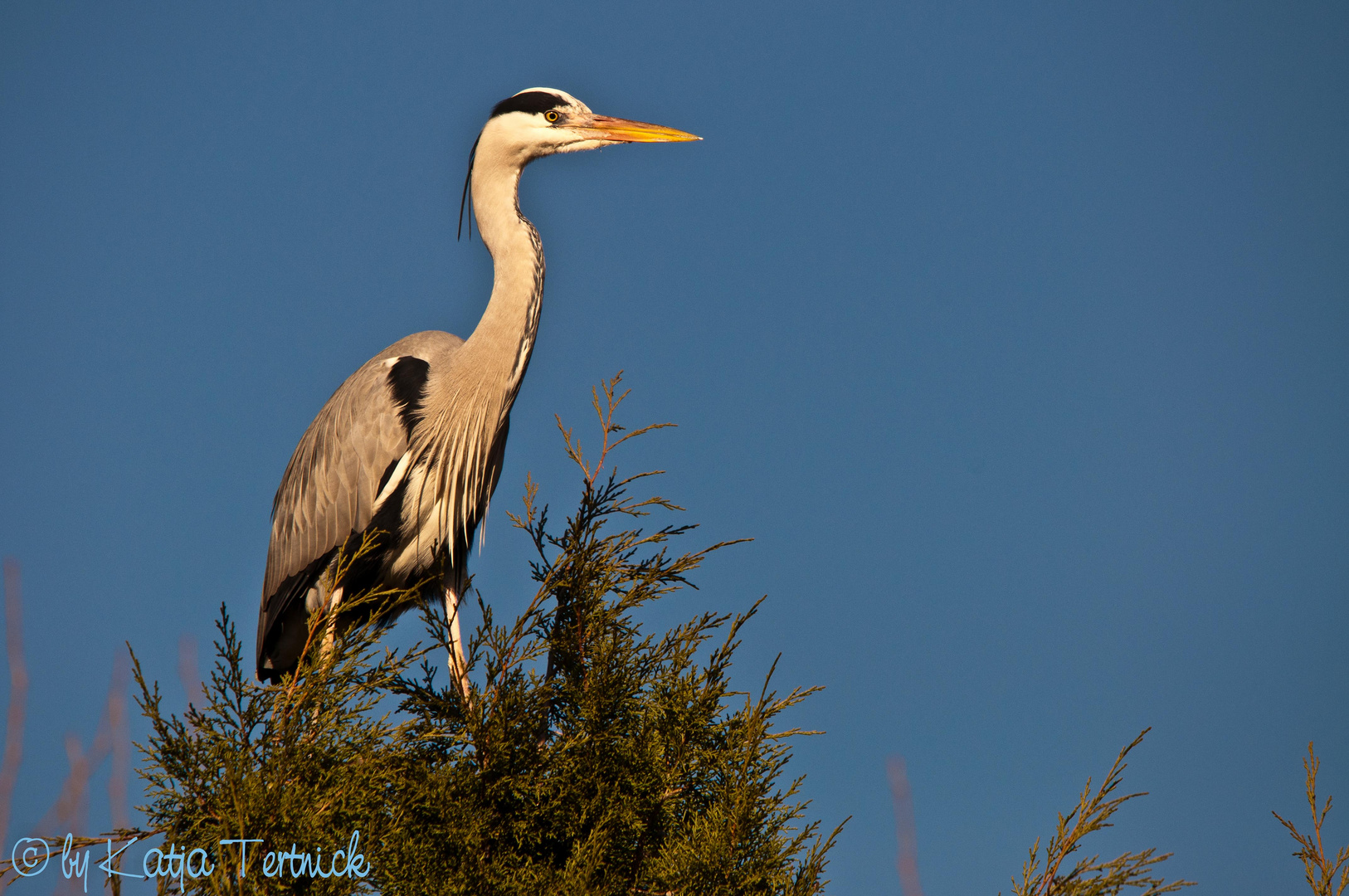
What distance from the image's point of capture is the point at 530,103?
5.01 m

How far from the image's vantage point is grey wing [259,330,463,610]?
455 cm

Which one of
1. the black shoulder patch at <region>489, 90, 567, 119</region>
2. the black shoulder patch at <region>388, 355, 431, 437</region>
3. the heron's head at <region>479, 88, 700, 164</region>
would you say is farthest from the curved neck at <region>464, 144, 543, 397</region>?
the black shoulder patch at <region>489, 90, 567, 119</region>

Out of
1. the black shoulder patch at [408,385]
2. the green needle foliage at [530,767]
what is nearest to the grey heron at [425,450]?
the black shoulder patch at [408,385]

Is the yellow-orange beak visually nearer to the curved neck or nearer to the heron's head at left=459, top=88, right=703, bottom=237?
the heron's head at left=459, top=88, right=703, bottom=237

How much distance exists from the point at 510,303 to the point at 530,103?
1.13 meters

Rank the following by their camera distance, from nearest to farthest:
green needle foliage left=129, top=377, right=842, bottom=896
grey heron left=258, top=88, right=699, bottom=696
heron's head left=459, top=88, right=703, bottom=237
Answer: green needle foliage left=129, top=377, right=842, bottom=896
grey heron left=258, top=88, right=699, bottom=696
heron's head left=459, top=88, right=703, bottom=237

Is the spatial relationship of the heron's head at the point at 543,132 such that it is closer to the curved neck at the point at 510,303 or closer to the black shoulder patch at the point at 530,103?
the black shoulder patch at the point at 530,103

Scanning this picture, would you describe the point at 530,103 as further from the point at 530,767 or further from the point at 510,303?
the point at 530,767

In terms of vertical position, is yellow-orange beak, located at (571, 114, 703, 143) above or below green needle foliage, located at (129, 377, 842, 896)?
above

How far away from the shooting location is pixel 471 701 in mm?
2814

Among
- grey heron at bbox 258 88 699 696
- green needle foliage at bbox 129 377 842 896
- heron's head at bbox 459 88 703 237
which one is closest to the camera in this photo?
green needle foliage at bbox 129 377 842 896

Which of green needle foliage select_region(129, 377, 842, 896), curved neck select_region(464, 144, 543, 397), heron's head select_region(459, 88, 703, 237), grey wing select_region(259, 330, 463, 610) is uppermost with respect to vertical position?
heron's head select_region(459, 88, 703, 237)

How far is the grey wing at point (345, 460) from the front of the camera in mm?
4551

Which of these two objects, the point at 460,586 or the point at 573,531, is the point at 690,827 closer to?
the point at 573,531
